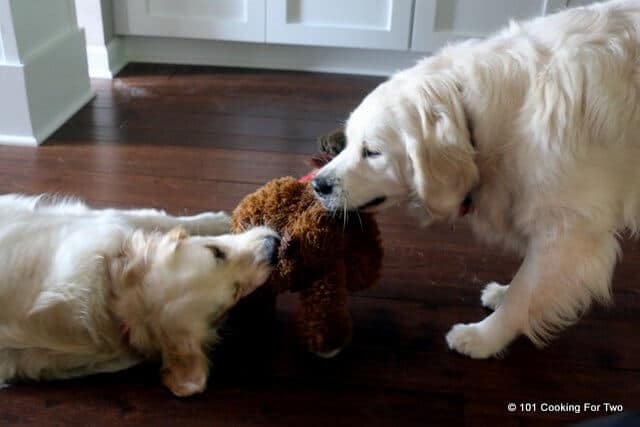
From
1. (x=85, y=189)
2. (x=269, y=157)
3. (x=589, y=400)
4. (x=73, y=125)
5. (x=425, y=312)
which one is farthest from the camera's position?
(x=73, y=125)

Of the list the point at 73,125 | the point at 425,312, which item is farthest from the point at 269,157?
the point at 425,312

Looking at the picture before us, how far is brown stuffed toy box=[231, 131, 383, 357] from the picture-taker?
133 cm

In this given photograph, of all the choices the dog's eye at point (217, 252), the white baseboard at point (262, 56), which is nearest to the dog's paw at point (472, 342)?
the dog's eye at point (217, 252)

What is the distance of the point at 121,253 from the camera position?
4.36ft

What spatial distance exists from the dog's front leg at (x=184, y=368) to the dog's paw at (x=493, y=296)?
690 millimetres

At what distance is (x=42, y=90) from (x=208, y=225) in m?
1.09

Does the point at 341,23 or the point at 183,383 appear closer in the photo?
the point at 183,383

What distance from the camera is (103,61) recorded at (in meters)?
2.96

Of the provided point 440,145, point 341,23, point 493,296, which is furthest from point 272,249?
point 341,23

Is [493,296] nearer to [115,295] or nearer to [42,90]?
[115,295]

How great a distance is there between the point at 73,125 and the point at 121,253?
52.6 inches

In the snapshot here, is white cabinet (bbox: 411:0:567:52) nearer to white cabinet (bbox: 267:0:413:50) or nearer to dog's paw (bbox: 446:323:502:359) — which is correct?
white cabinet (bbox: 267:0:413:50)

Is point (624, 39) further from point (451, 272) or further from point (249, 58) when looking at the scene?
point (249, 58)

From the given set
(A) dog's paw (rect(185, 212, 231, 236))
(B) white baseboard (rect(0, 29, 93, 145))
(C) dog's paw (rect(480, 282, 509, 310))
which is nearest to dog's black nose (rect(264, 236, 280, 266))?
(A) dog's paw (rect(185, 212, 231, 236))
